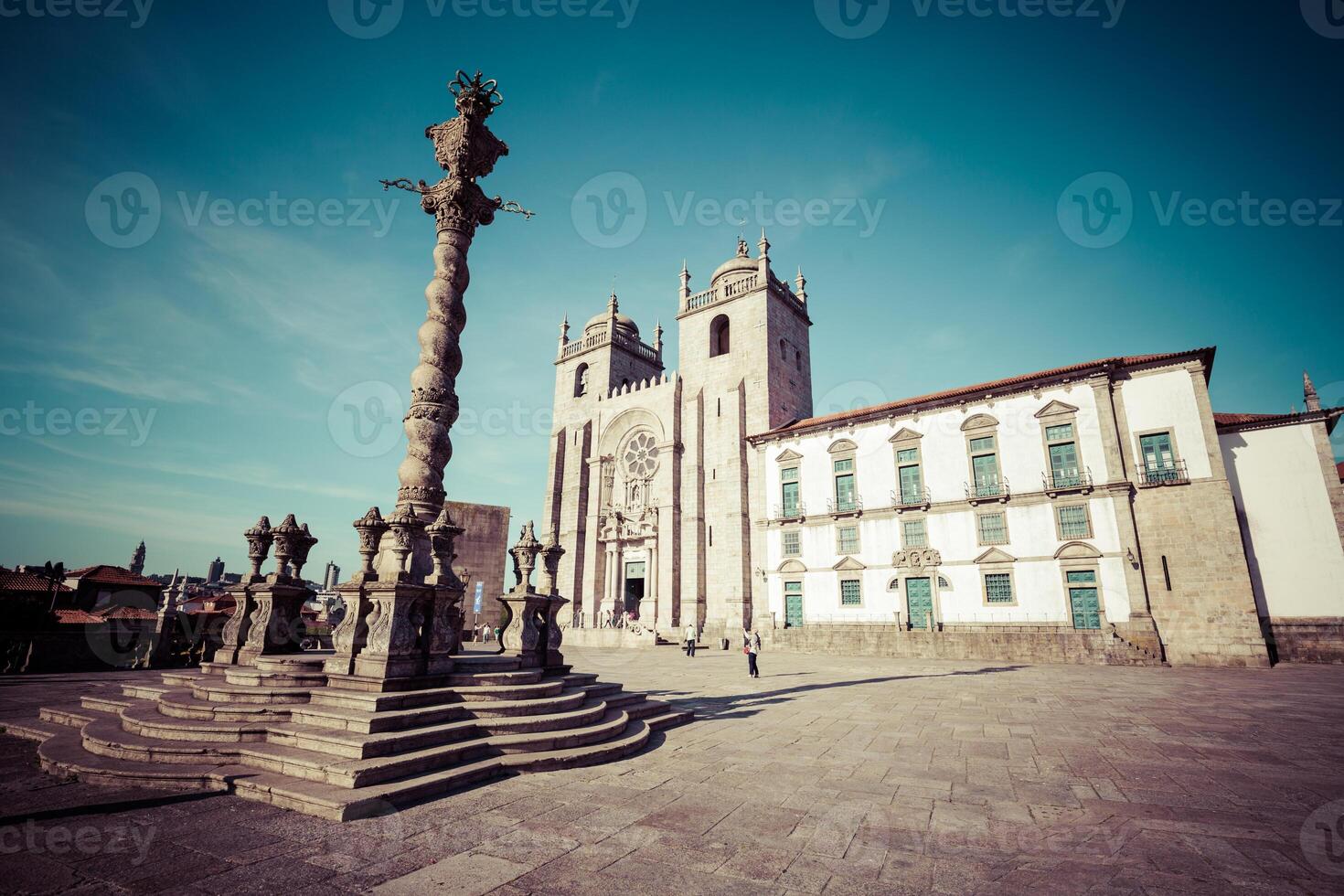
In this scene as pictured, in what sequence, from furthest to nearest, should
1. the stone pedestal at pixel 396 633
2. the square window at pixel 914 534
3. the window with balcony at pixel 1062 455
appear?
1. the square window at pixel 914 534
2. the window with balcony at pixel 1062 455
3. the stone pedestal at pixel 396 633

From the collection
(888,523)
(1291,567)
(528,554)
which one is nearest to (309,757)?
(528,554)

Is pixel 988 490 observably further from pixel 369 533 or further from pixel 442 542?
pixel 369 533

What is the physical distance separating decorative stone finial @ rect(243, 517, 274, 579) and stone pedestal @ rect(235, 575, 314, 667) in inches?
34.4

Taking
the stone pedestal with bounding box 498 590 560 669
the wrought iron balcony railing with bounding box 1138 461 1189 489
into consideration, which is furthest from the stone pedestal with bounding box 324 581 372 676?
the wrought iron balcony railing with bounding box 1138 461 1189 489

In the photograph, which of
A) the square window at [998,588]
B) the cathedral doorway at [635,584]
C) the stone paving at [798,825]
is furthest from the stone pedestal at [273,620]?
the cathedral doorway at [635,584]

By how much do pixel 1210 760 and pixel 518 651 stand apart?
9.26 m

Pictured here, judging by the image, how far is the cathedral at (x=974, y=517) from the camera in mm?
19031

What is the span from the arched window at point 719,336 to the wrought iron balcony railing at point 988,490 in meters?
17.7

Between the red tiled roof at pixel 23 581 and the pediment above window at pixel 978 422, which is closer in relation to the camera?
the pediment above window at pixel 978 422

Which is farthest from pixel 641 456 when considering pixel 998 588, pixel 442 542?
pixel 442 542

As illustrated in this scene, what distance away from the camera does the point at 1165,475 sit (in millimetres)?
20125

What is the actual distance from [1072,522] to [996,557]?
295 centimetres

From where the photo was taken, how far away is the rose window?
36.3m

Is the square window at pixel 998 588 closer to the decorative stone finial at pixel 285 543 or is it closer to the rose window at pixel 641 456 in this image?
the rose window at pixel 641 456
